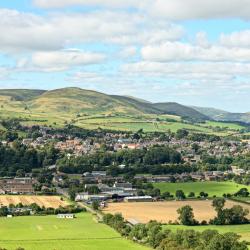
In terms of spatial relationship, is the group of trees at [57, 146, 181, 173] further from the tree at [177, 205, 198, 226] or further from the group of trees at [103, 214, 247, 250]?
the group of trees at [103, 214, 247, 250]

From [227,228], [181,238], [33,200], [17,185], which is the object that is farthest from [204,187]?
[181,238]

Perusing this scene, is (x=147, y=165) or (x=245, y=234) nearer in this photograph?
(x=245, y=234)

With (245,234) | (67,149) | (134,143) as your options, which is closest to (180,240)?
(245,234)

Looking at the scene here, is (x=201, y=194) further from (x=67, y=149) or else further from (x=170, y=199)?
(x=67, y=149)

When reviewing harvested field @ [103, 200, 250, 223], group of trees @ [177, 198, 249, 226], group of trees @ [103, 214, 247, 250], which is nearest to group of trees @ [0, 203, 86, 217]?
harvested field @ [103, 200, 250, 223]

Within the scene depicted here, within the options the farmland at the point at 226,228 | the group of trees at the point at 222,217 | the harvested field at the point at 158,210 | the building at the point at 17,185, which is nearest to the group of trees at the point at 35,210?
the harvested field at the point at 158,210

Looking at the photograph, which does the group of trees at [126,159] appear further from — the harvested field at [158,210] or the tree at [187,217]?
the tree at [187,217]

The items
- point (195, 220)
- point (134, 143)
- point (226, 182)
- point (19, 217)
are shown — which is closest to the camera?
point (195, 220)
